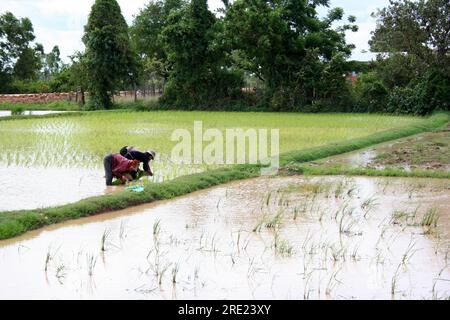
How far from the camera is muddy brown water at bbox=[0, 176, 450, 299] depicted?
14.4 ft

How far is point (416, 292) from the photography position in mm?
4336

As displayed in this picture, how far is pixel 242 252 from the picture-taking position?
534cm

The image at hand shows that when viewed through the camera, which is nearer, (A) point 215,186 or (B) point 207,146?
(A) point 215,186

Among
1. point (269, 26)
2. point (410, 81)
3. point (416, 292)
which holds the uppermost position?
point (269, 26)

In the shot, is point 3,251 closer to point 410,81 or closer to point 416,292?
point 416,292

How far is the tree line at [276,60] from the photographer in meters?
20.8

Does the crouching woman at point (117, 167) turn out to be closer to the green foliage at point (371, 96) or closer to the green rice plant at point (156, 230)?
the green rice plant at point (156, 230)

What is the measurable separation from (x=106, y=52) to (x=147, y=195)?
1818cm

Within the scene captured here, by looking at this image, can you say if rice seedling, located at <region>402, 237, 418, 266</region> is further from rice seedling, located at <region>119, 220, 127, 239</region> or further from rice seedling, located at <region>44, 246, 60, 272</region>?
rice seedling, located at <region>44, 246, 60, 272</region>

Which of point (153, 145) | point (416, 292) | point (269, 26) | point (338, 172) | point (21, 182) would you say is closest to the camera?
point (416, 292)

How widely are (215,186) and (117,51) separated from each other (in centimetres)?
1728

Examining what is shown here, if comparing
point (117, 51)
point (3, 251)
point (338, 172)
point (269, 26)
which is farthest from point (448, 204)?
point (117, 51)

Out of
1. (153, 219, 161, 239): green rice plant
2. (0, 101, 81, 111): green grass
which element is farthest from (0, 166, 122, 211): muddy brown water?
(0, 101, 81, 111): green grass
